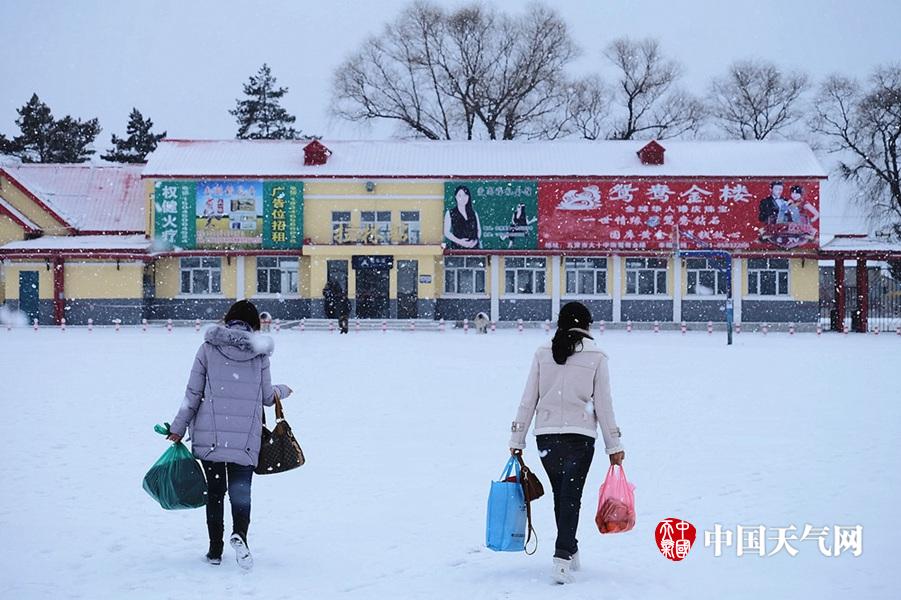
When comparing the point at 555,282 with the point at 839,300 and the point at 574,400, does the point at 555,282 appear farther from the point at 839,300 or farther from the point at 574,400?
the point at 574,400

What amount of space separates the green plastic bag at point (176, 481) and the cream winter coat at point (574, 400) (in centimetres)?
191

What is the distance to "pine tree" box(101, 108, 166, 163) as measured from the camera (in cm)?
6128

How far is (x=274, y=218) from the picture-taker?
1474 inches

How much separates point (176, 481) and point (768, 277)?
34.5 meters

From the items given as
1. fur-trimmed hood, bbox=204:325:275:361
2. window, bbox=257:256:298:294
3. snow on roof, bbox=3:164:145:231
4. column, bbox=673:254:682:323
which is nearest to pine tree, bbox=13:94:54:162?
snow on roof, bbox=3:164:145:231

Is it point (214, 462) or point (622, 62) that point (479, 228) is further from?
point (214, 462)

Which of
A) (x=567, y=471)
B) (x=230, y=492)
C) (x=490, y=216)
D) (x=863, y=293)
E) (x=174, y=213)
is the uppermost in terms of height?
(x=174, y=213)

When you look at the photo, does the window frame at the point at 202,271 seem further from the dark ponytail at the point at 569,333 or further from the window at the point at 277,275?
the dark ponytail at the point at 569,333

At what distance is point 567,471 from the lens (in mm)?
5820

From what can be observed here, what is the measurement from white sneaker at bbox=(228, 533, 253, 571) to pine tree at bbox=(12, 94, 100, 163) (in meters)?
59.8

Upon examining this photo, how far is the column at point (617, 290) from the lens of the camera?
3766 centimetres

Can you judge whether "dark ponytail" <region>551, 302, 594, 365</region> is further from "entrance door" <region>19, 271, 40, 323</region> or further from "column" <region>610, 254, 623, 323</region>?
"entrance door" <region>19, 271, 40, 323</region>

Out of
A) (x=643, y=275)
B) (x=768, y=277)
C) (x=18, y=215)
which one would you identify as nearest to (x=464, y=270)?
(x=643, y=275)

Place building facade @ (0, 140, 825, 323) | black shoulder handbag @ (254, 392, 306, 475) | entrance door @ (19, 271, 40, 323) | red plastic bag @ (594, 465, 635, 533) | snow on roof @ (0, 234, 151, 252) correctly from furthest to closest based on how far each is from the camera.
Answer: building facade @ (0, 140, 825, 323) → entrance door @ (19, 271, 40, 323) → snow on roof @ (0, 234, 151, 252) → black shoulder handbag @ (254, 392, 306, 475) → red plastic bag @ (594, 465, 635, 533)
